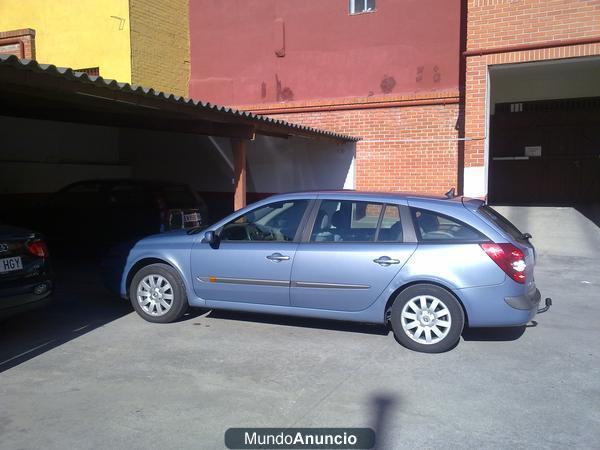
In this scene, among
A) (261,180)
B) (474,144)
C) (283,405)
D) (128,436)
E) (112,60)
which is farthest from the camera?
(261,180)

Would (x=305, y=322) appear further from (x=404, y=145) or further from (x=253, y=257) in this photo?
(x=404, y=145)

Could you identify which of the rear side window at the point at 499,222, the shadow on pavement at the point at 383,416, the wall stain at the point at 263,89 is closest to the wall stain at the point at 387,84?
the wall stain at the point at 263,89

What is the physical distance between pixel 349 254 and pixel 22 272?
3187 millimetres

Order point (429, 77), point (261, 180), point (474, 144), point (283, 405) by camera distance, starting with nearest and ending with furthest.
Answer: point (283, 405)
point (474, 144)
point (429, 77)
point (261, 180)

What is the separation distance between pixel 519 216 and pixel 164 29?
10021 millimetres

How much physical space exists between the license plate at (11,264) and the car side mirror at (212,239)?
1.81 meters

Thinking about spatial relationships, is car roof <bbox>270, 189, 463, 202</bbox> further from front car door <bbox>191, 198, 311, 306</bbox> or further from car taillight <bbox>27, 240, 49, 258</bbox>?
car taillight <bbox>27, 240, 49, 258</bbox>

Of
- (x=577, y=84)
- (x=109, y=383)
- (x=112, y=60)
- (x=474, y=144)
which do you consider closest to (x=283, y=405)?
(x=109, y=383)

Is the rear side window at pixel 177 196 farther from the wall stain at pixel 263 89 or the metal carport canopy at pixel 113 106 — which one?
the wall stain at pixel 263 89

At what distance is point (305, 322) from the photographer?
6.25 metres

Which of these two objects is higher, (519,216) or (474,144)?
(474,144)

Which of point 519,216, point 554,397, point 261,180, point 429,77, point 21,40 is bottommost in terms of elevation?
point 554,397

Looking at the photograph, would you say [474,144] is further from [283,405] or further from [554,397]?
[283,405]

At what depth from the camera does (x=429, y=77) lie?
41.6 feet
